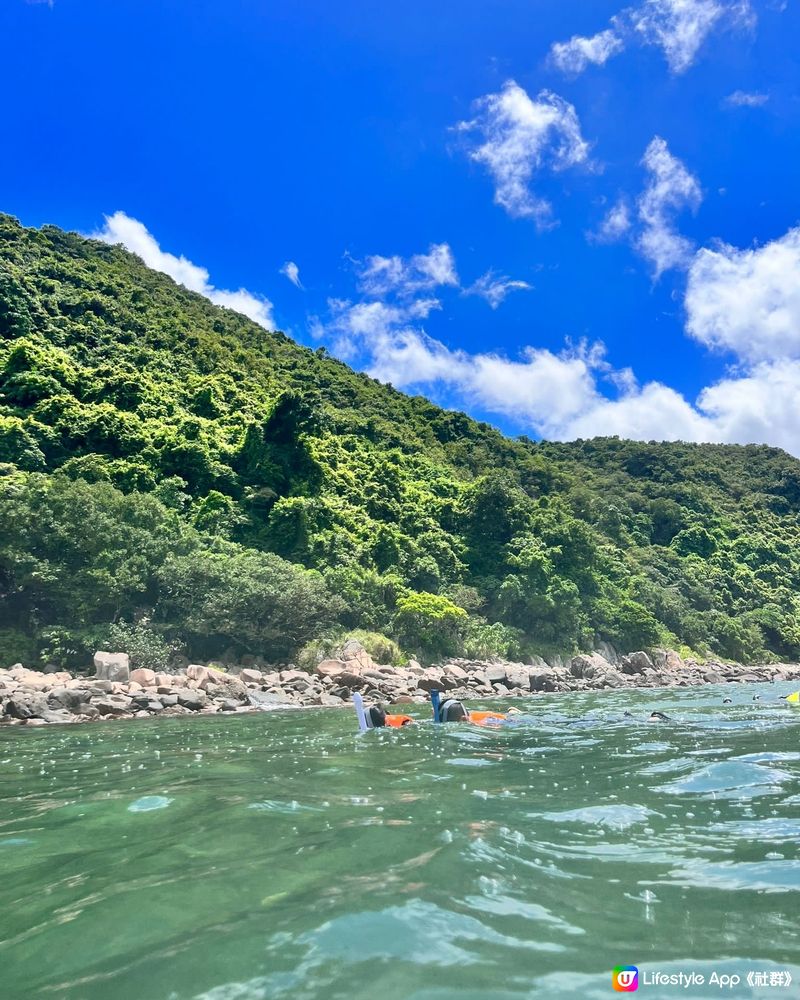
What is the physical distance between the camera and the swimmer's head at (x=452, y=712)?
12.5 m

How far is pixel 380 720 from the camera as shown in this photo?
1206cm

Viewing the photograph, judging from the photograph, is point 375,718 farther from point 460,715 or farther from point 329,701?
point 329,701

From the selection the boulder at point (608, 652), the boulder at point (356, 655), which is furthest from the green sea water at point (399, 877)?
the boulder at point (608, 652)

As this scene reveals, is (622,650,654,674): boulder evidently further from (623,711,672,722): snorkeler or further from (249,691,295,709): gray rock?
(249,691,295,709): gray rock

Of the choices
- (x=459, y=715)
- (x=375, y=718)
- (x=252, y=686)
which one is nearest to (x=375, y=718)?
(x=375, y=718)

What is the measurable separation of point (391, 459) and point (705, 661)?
3025 centimetres

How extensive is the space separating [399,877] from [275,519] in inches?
1345

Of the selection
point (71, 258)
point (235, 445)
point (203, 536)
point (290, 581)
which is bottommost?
point (290, 581)

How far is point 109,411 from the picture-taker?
126 feet

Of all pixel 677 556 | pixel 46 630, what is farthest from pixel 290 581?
pixel 677 556

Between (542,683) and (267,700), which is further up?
(267,700)

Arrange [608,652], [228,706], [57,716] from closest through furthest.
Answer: [57,716] → [228,706] → [608,652]

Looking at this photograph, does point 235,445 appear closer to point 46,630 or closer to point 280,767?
point 46,630

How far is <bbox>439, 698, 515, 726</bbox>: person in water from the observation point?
1245 centimetres
